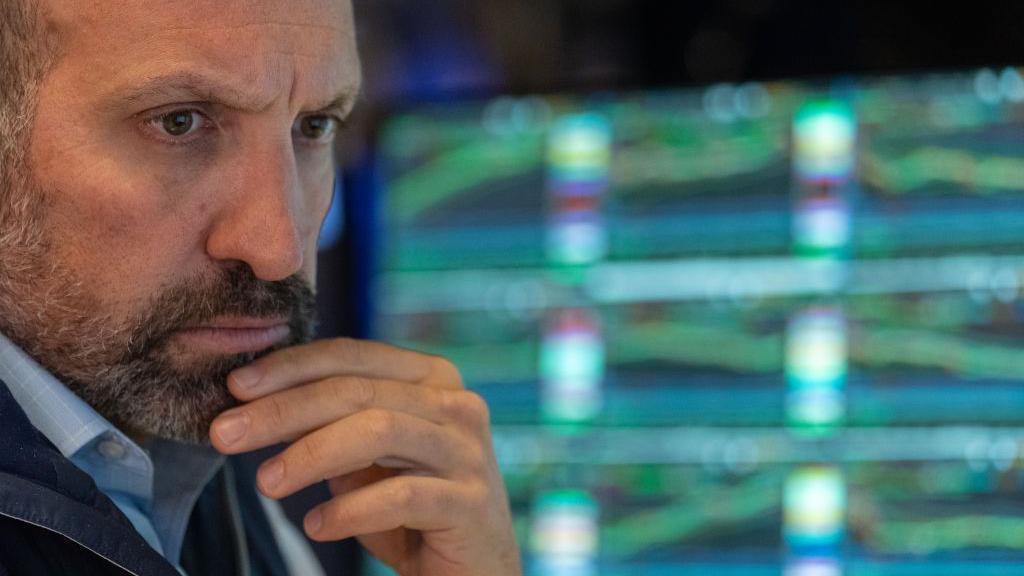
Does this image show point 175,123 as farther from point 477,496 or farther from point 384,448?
point 477,496

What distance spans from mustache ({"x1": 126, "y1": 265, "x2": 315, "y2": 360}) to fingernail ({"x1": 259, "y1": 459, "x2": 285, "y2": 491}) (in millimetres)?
123

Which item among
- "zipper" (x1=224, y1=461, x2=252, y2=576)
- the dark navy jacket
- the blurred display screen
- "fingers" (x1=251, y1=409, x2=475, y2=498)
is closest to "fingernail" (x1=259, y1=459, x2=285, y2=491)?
"fingers" (x1=251, y1=409, x2=475, y2=498)

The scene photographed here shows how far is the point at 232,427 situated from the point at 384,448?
14 centimetres

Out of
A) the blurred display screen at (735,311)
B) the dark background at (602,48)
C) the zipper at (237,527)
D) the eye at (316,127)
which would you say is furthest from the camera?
the dark background at (602,48)

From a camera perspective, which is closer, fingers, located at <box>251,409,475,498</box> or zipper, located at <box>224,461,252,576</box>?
fingers, located at <box>251,409,475,498</box>

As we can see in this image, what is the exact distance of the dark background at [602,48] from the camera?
6.12 ft

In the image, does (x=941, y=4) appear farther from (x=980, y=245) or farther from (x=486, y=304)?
(x=486, y=304)

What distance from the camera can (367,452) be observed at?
1.02 meters

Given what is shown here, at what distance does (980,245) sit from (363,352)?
895mm

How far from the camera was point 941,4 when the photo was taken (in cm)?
191

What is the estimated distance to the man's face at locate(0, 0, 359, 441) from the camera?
35.9 inches

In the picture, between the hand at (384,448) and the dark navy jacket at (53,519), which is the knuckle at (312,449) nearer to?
the hand at (384,448)

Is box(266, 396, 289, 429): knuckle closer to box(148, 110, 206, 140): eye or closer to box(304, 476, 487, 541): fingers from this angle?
box(304, 476, 487, 541): fingers

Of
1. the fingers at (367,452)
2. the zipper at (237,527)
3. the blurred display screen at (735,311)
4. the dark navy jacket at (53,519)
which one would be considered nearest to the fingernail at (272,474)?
the fingers at (367,452)
